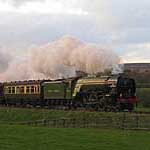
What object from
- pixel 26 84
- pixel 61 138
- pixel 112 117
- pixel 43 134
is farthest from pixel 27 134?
pixel 26 84

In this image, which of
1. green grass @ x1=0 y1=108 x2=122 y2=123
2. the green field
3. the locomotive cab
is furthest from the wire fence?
the locomotive cab

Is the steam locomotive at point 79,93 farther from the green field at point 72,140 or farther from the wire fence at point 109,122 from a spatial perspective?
the green field at point 72,140

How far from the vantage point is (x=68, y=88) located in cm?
5369

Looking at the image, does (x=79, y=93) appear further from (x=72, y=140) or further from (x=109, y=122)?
(x=72, y=140)

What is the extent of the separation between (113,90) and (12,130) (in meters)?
16.3

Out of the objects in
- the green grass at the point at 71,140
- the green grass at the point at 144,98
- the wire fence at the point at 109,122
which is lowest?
the green grass at the point at 71,140

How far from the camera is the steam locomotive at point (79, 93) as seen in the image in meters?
47.8

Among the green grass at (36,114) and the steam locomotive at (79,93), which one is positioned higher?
the steam locomotive at (79,93)

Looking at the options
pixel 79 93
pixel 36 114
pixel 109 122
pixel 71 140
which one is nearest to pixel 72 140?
pixel 71 140

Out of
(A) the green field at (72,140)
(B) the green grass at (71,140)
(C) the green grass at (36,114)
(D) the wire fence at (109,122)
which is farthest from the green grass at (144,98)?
(B) the green grass at (71,140)

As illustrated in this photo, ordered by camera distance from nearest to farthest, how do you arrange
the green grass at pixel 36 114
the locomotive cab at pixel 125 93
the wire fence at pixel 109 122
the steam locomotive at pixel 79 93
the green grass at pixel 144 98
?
the wire fence at pixel 109 122 → the green grass at pixel 36 114 → the locomotive cab at pixel 125 93 → the steam locomotive at pixel 79 93 → the green grass at pixel 144 98

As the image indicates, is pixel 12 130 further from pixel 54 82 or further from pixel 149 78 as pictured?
pixel 149 78

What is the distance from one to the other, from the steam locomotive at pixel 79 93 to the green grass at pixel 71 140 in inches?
539

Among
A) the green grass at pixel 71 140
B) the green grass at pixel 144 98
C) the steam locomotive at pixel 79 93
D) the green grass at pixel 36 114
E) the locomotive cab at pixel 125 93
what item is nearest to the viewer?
the green grass at pixel 71 140
